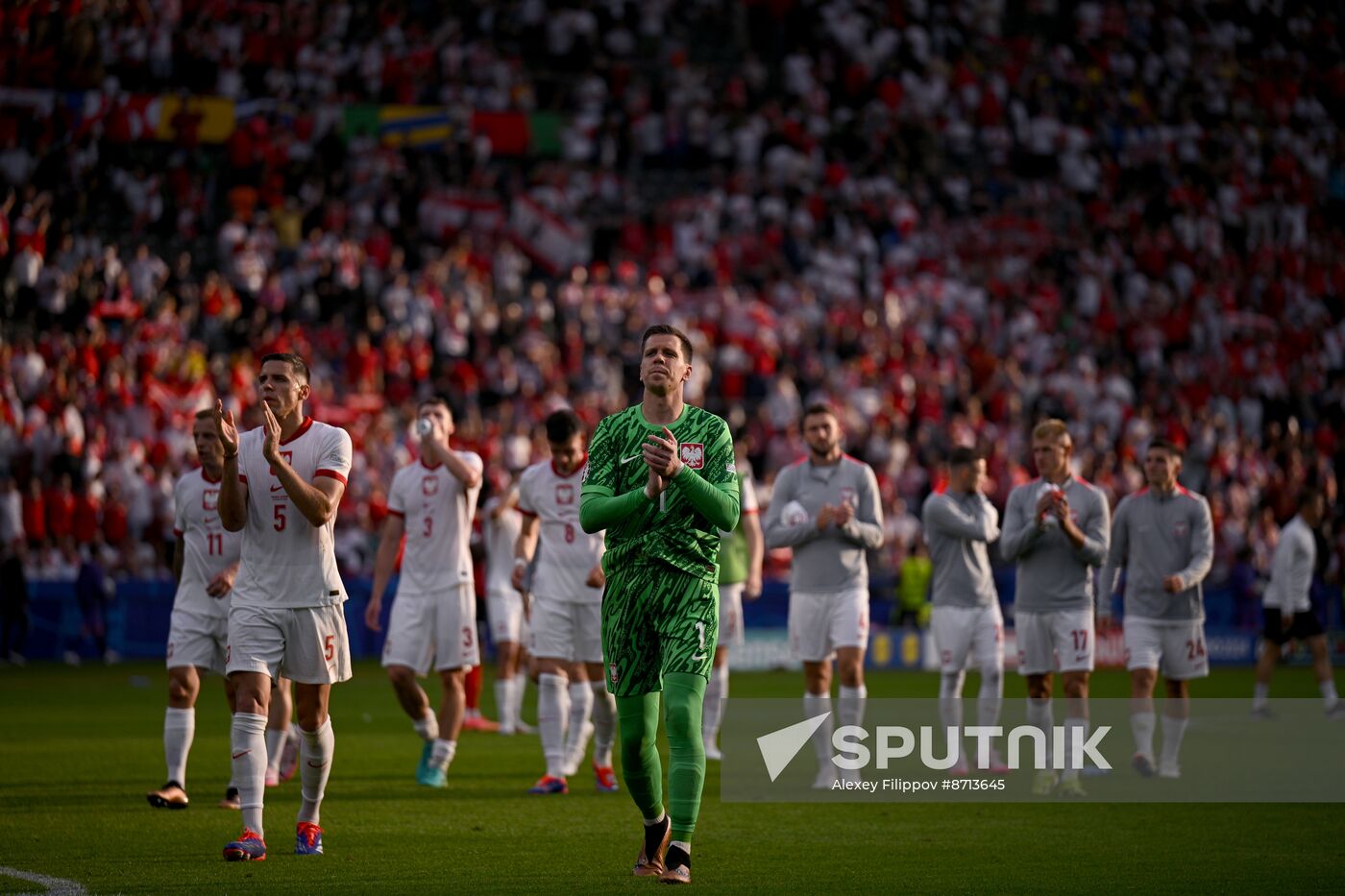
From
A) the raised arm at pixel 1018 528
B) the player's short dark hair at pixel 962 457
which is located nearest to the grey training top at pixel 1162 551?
the raised arm at pixel 1018 528

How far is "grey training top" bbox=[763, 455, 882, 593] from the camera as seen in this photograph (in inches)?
511

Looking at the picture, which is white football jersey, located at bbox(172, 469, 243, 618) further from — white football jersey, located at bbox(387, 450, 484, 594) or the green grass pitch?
white football jersey, located at bbox(387, 450, 484, 594)

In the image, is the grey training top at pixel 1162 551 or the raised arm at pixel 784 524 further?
the grey training top at pixel 1162 551

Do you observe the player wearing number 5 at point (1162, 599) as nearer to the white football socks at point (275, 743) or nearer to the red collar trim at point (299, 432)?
the white football socks at point (275, 743)

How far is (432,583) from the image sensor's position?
13.0 metres

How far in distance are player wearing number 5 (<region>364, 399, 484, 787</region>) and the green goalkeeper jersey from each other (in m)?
4.19

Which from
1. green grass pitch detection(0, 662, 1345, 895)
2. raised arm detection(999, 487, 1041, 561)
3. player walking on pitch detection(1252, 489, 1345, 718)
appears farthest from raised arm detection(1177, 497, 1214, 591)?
player walking on pitch detection(1252, 489, 1345, 718)

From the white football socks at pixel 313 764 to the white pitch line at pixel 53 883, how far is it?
1.40 m

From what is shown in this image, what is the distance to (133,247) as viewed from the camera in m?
30.5

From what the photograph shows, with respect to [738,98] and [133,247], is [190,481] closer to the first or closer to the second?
[133,247]

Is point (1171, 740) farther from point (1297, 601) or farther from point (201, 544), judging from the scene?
point (201, 544)

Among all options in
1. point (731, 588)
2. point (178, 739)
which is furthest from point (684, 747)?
point (731, 588)

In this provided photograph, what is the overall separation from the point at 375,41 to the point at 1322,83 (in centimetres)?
2490

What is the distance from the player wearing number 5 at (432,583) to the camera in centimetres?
1275
